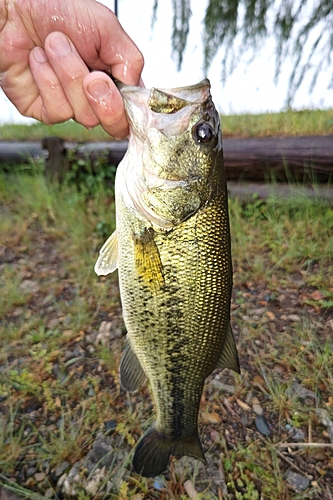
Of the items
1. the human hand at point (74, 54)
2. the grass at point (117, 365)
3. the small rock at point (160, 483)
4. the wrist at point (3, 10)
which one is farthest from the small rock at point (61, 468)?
the wrist at point (3, 10)

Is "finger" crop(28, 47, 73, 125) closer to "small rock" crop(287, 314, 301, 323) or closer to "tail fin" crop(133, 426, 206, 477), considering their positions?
"tail fin" crop(133, 426, 206, 477)

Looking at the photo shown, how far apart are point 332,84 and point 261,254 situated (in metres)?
3.74

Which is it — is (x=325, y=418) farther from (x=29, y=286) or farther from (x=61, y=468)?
(x=29, y=286)

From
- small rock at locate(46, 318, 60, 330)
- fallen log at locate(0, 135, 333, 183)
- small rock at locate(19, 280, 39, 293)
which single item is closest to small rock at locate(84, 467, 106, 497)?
small rock at locate(46, 318, 60, 330)

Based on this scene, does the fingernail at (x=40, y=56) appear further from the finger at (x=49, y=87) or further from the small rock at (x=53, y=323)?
the small rock at (x=53, y=323)

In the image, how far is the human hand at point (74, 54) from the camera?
1374mm

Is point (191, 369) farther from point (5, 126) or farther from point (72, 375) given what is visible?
point (5, 126)

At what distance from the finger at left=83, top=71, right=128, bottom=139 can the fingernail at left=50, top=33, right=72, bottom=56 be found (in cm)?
15

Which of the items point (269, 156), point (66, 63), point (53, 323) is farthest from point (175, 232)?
point (269, 156)

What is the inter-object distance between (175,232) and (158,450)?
3.08ft

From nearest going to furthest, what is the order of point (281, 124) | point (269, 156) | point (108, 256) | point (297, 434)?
point (108, 256) < point (297, 434) < point (269, 156) < point (281, 124)

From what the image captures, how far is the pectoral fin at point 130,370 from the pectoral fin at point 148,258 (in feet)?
1.15

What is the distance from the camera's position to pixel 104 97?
1.33 m

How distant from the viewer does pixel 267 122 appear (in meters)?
4.32
